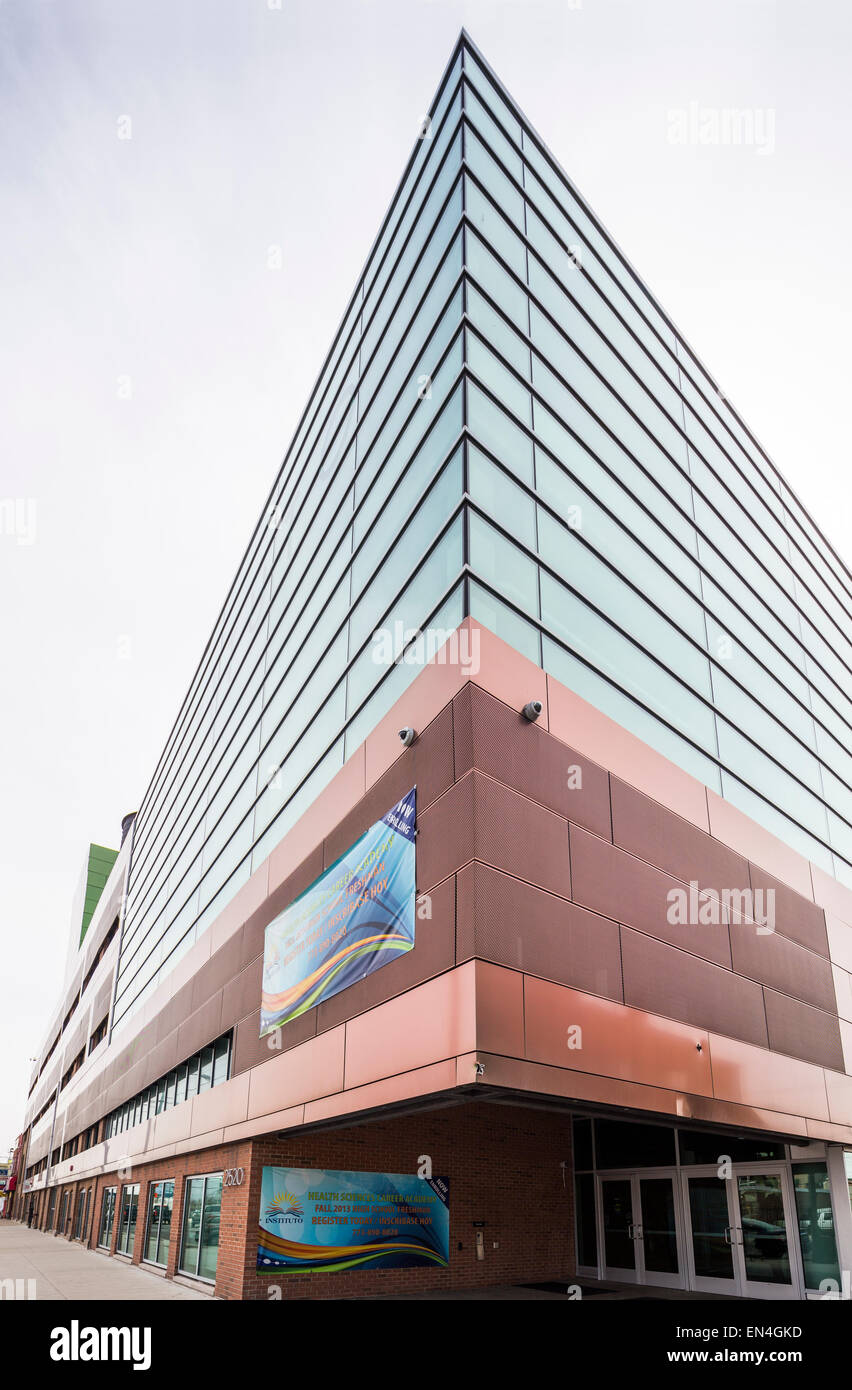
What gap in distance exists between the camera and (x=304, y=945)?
47.8ft

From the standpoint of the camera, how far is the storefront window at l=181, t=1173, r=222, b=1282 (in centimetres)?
1609

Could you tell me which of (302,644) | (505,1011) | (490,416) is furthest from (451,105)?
(505,1011)

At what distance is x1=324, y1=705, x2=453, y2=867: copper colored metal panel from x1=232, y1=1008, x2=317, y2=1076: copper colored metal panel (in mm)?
2417

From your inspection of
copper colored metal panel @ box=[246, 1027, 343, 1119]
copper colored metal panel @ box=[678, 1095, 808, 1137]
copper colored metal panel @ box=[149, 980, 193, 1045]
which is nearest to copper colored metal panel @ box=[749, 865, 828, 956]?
copper colored metal panel @ box=[678, 1095, 808, 1137]

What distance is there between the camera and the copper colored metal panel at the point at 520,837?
33.7 ft

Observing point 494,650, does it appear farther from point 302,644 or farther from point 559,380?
point 302,644

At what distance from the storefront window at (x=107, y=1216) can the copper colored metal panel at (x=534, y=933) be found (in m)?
25.2

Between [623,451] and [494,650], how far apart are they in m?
7.13

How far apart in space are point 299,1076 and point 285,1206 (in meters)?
2.36

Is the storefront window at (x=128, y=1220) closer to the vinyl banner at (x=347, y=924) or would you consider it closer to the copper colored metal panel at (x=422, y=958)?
the vinyl banner at (x=347, y=924)

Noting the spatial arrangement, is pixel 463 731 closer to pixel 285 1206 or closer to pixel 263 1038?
pixel 263 1038

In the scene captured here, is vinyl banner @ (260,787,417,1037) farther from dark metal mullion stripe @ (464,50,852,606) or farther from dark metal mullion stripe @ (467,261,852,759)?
dark metal mullion stripe @ (464,50,852,606)

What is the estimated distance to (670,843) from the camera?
44.6 feet
